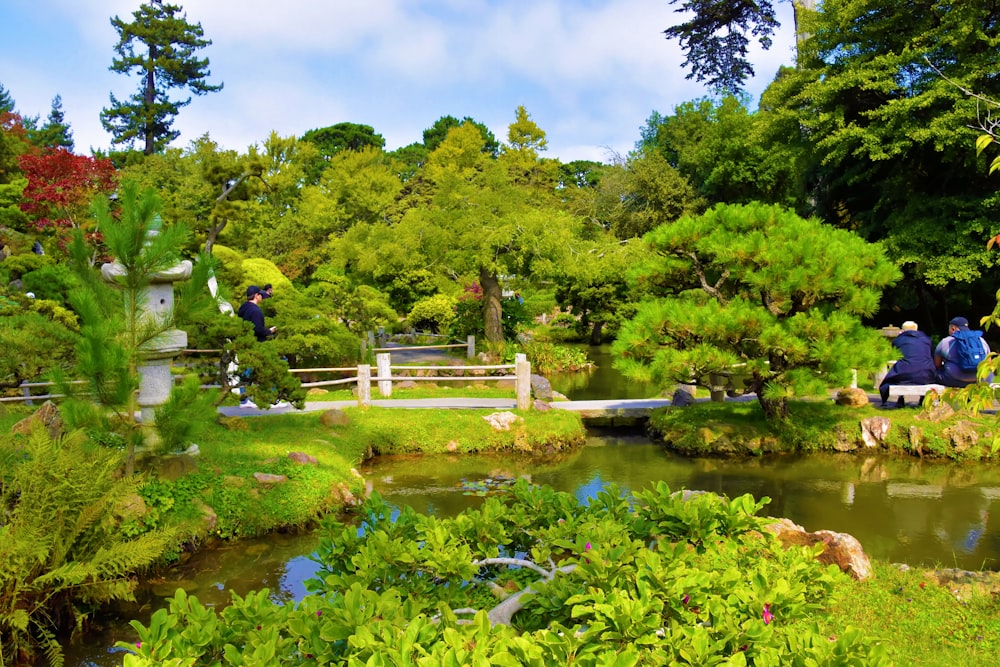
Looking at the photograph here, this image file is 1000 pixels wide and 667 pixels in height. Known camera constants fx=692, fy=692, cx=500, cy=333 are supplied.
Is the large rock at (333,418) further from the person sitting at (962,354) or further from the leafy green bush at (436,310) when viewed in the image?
the leafy green bush at (436,310)

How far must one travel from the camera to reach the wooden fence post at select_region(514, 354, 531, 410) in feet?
33.7

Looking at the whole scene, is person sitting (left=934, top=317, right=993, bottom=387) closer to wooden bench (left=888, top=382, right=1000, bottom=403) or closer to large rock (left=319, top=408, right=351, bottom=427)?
wooden bench (left=888, top=382, right=1000, bottom=403)

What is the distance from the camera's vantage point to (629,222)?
1015 inches

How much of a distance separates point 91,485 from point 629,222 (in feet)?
75.5

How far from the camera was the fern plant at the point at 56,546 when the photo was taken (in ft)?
13.9

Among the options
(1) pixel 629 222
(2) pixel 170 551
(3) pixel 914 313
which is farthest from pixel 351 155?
(2) pixel 170 551

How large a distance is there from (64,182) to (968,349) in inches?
719

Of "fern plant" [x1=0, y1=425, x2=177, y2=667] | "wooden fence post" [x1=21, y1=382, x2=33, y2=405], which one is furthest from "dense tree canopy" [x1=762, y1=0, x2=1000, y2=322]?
"wooden fence post" [x1=21, y1=382, x2=33, y2=405]

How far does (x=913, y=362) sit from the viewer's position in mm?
10070

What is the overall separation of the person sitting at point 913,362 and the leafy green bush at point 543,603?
831 cm

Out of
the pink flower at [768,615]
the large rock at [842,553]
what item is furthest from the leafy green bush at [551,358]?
the pink flower at [768,615]

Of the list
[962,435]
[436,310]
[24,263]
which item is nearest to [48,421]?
[24,263]

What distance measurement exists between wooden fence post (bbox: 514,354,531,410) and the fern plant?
236 inches

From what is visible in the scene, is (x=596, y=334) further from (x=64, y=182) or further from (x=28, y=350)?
(x=28, y=350)
